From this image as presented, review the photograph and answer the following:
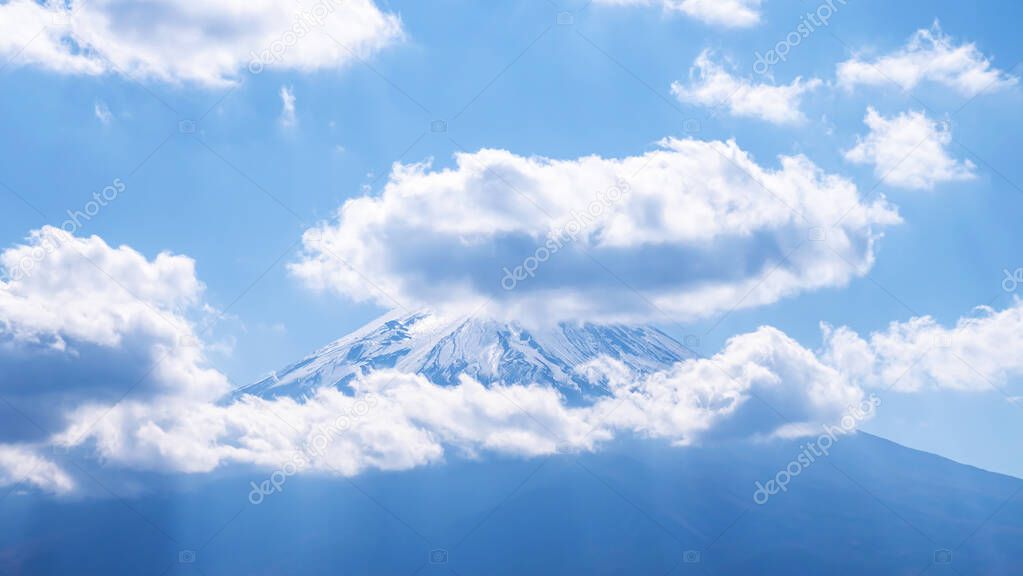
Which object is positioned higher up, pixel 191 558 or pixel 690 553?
pixel 191 558

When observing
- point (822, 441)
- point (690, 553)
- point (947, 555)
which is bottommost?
point (947, 555)

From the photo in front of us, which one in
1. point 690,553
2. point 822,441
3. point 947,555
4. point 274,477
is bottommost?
point 947,555

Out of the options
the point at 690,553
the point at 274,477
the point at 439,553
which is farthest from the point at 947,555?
the point at 274,477

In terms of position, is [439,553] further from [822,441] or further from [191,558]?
[822,441]

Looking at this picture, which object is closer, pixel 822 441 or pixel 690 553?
pixel 690 553

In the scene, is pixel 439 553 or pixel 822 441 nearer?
pixel 439 553

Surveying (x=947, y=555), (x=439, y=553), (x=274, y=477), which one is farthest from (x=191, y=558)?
(x=947, y=555)

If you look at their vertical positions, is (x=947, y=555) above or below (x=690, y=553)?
below

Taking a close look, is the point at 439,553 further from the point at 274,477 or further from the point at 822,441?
the point at 822,441
